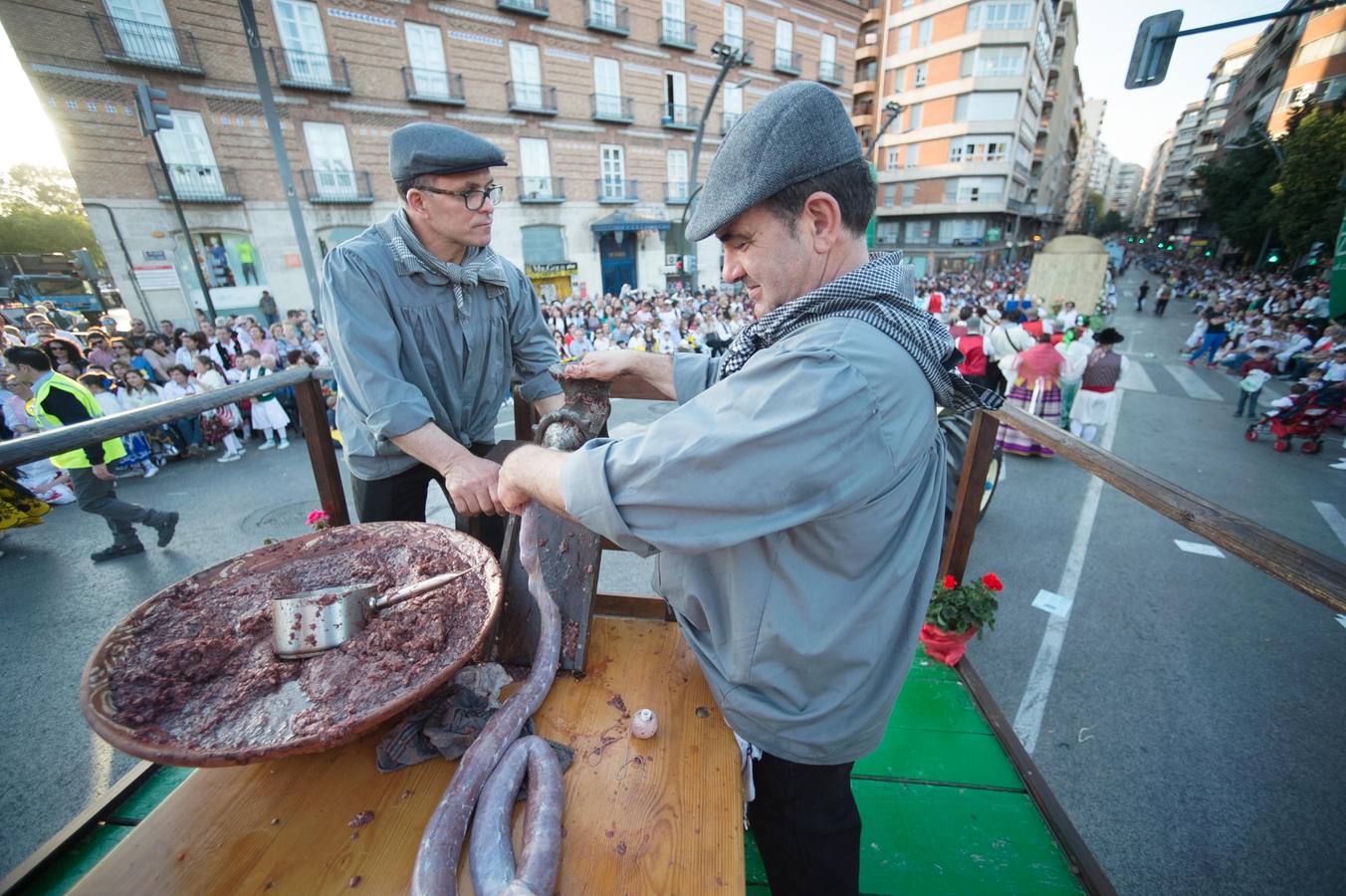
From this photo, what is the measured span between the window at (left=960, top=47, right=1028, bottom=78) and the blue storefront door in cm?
3191

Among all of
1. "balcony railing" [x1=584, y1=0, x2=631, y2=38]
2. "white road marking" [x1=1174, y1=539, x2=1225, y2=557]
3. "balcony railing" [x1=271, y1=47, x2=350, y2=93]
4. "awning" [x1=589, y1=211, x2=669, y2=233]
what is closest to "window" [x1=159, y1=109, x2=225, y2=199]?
"balcony railing" [x1=271, y1=47, x2=350, y2=93]

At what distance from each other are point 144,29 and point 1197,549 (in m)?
26.1

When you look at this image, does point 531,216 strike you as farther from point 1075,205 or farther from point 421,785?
point 1075,205

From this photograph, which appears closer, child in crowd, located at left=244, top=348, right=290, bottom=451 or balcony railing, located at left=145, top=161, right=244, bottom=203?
Answer: child in crowd, located at left=244, top=348, right=290, bottom=451

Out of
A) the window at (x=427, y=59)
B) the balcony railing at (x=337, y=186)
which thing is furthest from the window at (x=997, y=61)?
the balcony railing at (x=337, y=186)

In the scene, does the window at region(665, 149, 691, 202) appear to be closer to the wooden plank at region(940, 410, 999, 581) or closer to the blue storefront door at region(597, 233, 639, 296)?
the blue storefront door at region(597, 233, 639, 296)

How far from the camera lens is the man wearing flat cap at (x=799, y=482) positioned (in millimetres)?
949

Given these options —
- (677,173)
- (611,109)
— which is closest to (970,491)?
(611,109)

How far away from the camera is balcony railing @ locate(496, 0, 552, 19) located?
1966cm

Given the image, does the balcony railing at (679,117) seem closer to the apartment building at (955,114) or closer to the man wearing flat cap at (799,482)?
the apartment building at (955,114)

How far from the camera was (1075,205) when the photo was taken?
316ft

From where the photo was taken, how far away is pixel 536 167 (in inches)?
858

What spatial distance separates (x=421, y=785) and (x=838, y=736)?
3.41 feet

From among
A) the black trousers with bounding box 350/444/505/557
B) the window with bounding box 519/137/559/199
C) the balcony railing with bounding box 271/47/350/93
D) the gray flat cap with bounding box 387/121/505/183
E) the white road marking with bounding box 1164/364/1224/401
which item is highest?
the balcony railing with bounding box 271/47/350/93
